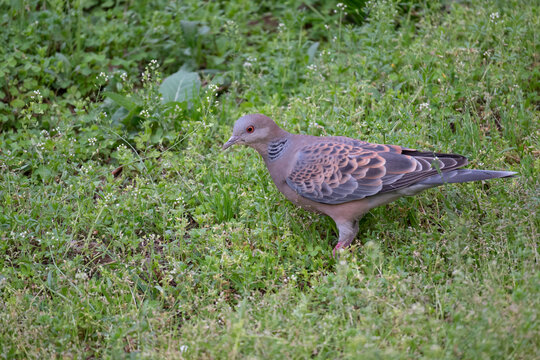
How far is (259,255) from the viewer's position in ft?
15.1

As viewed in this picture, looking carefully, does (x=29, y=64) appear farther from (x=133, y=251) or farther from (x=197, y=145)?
(x=133, y=251)

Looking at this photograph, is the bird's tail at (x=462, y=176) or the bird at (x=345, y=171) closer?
the bird's tail at (x=462, y=176)

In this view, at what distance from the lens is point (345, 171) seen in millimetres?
4633

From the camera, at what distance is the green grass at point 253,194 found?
3.77m

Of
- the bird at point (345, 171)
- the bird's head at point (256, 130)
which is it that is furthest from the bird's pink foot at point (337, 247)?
the bird's head at point (256, 130)

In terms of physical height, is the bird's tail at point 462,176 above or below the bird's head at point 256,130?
above

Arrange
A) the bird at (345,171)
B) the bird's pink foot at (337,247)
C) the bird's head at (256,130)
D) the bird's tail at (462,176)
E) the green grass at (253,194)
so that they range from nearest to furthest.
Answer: the green grass at (253,194) < the bird's tail at (462,176) < the bird at (345,171) < the bird's pink foot at (337,247) < the bird's head at (256,130)

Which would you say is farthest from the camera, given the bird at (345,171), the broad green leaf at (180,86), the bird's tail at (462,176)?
the broad green leaf at (180,86)

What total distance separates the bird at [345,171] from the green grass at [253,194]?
0.28 metres

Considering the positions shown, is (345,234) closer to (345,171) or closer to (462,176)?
(345,171)

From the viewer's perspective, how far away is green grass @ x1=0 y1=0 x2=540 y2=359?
3.77 m

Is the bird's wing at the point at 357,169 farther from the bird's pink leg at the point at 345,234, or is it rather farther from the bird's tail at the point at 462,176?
the bird's pink leg at the point at 345,234

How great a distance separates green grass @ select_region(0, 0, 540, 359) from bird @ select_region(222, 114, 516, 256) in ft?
0.93

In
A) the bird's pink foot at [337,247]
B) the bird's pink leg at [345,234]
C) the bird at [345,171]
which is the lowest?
the bird's pink foot at [337,247]
